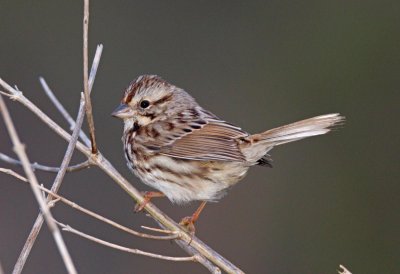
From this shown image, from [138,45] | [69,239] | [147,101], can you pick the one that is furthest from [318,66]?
[147,101]

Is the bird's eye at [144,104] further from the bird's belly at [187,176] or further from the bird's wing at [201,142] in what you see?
the bird's belly at [187,176]

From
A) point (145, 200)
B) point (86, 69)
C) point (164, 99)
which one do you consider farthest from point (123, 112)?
point (86, 69)

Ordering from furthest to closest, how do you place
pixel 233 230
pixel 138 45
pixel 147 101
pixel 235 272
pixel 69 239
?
pixel 138 45, pixel 233 230, pixel 69 239, pixel 147 101, pixel 235 272

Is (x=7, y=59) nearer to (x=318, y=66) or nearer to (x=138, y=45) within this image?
(x=138, y=45)

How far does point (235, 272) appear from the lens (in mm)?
3633

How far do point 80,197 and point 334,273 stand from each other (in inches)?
95.0

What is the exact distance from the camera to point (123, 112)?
15.2 feet

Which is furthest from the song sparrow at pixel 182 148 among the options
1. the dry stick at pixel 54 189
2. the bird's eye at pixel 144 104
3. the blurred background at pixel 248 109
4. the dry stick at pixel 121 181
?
the blurred background at pixel 248 109

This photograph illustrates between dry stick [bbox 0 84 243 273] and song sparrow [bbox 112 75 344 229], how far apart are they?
1.48 feet

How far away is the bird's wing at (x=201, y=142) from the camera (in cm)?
455

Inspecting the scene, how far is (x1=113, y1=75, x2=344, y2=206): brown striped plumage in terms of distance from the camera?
4.53m

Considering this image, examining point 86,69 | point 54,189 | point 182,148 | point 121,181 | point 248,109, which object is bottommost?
point 54,189

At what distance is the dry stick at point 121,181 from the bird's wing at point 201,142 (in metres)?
0.69

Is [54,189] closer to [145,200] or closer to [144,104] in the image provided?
[145,200]
